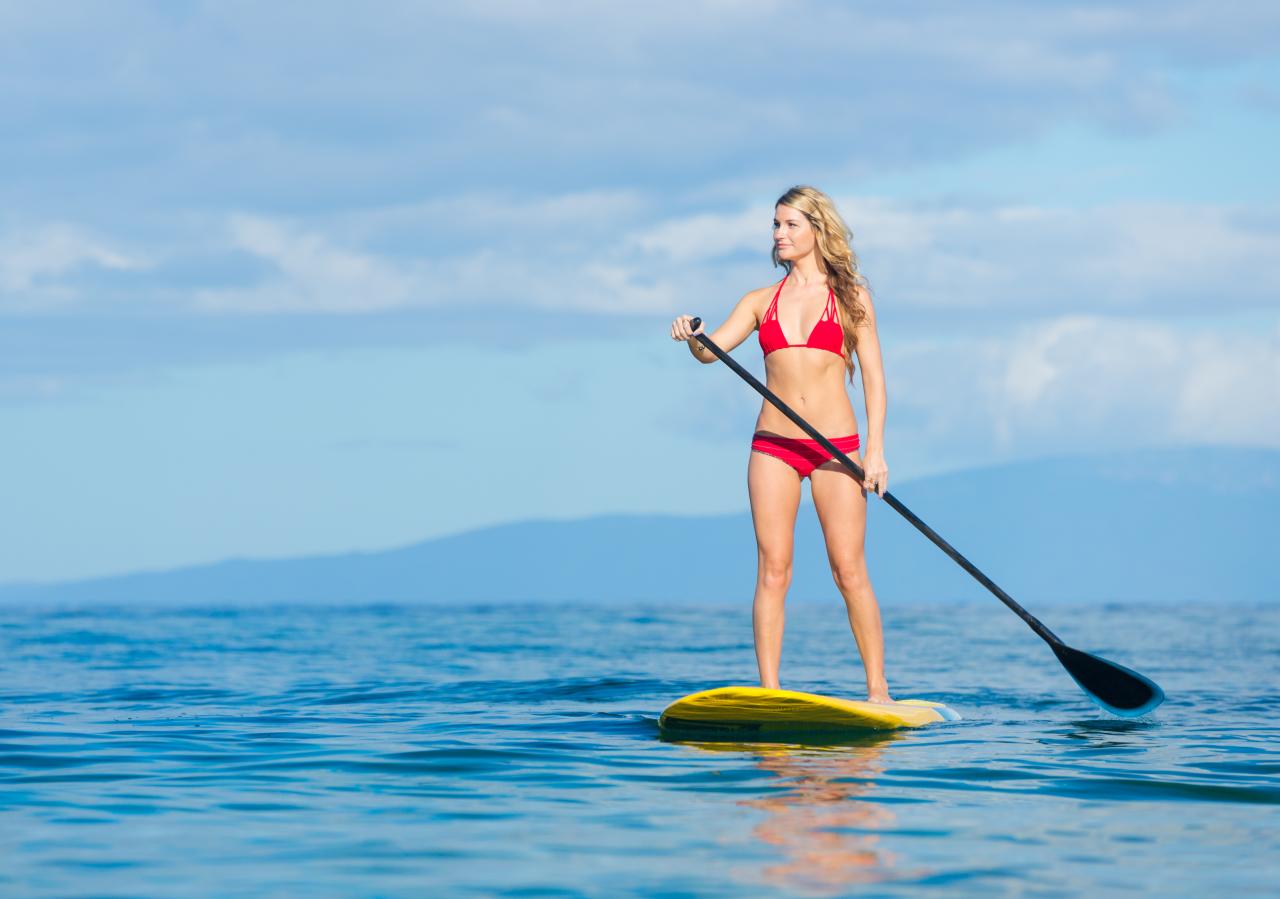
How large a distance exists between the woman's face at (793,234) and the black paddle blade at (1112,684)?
2.55m

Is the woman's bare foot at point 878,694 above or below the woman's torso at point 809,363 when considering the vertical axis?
below

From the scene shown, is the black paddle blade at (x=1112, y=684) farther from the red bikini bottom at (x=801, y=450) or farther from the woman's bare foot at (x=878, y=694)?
the red bikini bottom at (x=801, y=450)

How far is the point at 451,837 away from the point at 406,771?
1430 mm

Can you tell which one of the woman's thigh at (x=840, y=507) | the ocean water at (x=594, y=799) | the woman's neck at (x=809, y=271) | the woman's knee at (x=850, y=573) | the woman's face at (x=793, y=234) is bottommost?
the ocean water at (x=594, y=799)

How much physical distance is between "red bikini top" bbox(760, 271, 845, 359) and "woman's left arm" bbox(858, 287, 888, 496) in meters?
0.12

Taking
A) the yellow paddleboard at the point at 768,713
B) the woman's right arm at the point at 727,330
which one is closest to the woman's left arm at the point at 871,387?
the woman's right arm at the point at 727,330

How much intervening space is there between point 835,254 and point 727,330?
65cm

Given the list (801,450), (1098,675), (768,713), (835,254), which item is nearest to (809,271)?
(835,254)

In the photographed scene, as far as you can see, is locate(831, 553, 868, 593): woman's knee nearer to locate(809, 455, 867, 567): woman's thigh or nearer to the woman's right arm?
locate(809, 455, 867, 567): woman's thigh

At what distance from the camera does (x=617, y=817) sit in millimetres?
4871

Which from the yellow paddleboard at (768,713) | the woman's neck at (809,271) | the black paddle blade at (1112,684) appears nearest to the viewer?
the yellow paddleboard at (768,713)

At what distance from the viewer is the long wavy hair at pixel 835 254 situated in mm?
7332

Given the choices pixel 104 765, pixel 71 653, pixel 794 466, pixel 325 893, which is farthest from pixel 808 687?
pixel 71 653

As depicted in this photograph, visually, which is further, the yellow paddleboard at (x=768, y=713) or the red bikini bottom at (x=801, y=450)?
the red bikini bottom at (x=801, y=450)
